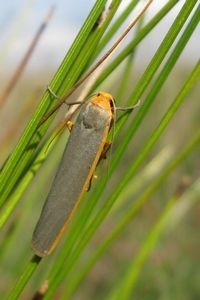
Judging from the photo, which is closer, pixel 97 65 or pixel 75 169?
pixel 97 65

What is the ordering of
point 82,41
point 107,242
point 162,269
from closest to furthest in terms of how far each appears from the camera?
point 82,41, point 107,242, point 162,269

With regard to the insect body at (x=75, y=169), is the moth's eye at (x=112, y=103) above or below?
above

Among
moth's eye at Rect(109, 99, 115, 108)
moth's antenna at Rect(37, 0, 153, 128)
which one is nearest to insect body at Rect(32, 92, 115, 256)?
moth's eye at Rect(109, 99, 115, 108)

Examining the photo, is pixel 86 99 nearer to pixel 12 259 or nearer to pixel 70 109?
pixel 70 109

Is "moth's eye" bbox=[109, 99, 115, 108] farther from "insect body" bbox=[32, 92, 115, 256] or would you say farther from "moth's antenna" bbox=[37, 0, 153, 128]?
"moth's antenna" bbox=[37, 0, 153, 128]

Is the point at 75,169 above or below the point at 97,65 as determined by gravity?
below

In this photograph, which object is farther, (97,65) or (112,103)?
(112,103)

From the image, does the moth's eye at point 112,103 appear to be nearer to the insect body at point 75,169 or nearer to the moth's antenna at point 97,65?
the insect body at point 75,169

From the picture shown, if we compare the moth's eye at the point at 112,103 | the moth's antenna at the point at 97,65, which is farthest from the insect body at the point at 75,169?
the moth's antenna at the point at 97,65

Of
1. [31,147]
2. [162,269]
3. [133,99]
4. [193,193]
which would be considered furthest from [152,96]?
[162,269]
